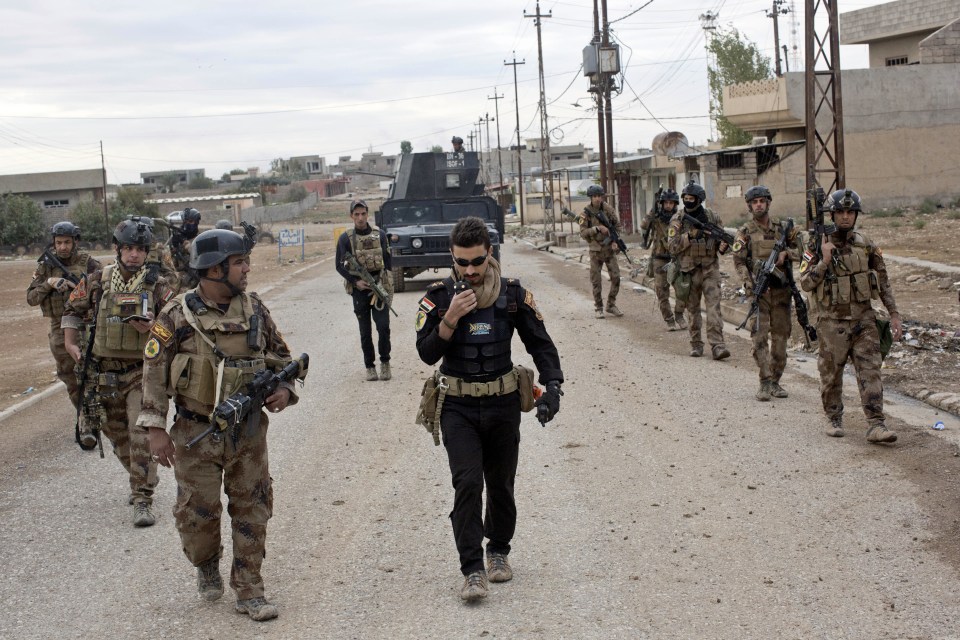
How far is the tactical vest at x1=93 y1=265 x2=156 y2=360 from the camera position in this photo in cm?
647

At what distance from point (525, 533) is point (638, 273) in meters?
17.3

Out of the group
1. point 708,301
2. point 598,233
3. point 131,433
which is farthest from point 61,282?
point 598,233

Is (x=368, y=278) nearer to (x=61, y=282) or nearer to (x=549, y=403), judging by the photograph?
(x=61, y=282)

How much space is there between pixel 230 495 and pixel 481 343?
1.38 metres

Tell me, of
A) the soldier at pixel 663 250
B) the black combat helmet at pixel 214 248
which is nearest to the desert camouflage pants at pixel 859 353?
the black combat helmet at pixel 214 248

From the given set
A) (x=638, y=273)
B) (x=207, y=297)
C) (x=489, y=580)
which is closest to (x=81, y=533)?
(x=207, y=297)

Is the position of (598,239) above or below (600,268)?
above

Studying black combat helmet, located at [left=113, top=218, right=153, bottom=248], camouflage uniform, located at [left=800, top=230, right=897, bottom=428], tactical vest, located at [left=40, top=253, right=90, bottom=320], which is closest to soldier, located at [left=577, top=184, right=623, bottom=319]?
camouflage uniform, located at [left=800, top=230, right=897, bottom=428]

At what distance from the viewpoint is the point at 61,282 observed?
7.59 m

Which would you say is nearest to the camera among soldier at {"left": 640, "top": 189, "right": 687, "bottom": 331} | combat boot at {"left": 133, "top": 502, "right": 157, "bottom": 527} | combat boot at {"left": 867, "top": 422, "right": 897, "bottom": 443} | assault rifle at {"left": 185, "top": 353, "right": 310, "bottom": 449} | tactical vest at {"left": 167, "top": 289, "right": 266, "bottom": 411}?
assault rifle at {"left": 185, "top": 353, "right": 310, "bottom": 449}

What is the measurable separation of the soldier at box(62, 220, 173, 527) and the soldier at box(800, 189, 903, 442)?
454 cm

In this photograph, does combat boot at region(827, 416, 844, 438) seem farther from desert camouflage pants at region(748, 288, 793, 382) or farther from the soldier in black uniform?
the soldier in black uniform

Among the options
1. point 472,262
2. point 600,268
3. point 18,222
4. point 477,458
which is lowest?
point 477,458

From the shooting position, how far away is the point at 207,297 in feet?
15.7
